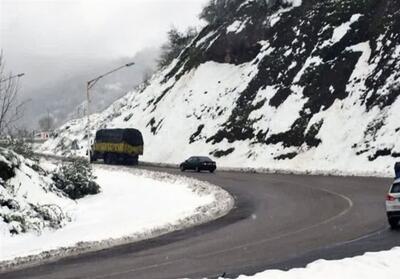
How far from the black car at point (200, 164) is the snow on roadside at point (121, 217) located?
1487 centimetres

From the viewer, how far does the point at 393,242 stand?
12500mm

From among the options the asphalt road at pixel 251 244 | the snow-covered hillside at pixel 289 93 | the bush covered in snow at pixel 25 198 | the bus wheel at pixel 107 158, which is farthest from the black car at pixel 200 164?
the bush covered in snow at pixel 25 198

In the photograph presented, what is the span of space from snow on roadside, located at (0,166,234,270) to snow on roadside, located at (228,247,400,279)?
5908 millimetres

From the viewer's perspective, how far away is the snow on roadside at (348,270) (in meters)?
8.86

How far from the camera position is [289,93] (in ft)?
165

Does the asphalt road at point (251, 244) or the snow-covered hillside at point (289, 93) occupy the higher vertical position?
the snow-covered hillside at point (289, 93)

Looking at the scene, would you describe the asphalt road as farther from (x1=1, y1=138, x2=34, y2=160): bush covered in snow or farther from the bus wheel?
the bus wheel

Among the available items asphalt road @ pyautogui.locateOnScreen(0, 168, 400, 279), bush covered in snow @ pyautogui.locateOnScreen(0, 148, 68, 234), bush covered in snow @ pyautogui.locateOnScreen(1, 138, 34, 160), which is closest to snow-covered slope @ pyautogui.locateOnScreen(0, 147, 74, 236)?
bush covered in snow @ pyautogui.locateOnScreen(0, 148, 68, 234)

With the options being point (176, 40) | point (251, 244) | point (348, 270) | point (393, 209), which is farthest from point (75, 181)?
point (176, 40)

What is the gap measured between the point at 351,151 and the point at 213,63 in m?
29.8

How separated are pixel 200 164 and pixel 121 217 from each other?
2561cm

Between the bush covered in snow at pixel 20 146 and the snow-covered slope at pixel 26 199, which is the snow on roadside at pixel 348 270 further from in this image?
the bush covered in snow at pixel 20 146

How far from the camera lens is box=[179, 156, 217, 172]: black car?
43812mm

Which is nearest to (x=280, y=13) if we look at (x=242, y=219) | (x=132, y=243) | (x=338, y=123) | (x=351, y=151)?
(x=338, y=123)
